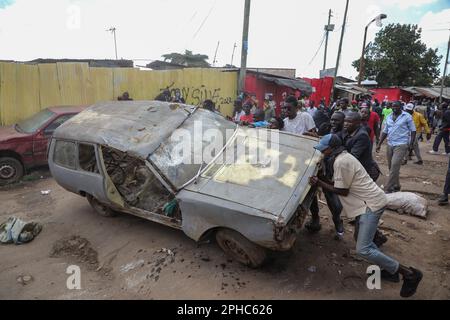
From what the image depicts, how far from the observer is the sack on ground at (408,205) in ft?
15.3

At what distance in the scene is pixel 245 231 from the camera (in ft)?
9.73

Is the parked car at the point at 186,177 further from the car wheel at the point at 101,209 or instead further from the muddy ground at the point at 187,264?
the muddy ground at the point at 187,264

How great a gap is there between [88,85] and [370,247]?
953 centimetres

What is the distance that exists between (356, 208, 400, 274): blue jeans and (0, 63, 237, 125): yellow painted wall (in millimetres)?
9205

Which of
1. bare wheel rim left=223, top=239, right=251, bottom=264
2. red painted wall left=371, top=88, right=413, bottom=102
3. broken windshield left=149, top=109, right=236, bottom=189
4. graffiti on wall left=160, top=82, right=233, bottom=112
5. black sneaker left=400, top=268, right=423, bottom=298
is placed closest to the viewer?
black sneaker left=400, top=268, right=423, bottom=298

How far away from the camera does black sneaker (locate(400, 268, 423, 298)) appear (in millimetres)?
2811

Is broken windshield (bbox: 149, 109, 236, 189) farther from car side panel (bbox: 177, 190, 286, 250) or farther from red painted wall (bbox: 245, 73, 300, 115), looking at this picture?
red painted wall (bbox: 245, 73, 300, 115)

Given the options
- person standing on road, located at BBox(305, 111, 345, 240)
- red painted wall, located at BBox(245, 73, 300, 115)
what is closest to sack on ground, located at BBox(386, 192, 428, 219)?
person standing on road, located at BBox(305, 111, 345, 240)

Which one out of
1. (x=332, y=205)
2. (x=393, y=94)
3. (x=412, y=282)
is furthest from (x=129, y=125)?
(x=393, y=94)

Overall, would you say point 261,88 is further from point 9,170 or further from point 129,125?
point 129,125

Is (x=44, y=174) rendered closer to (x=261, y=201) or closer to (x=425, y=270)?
(x=261, y=201)

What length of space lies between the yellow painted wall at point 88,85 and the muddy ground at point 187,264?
215 inches
